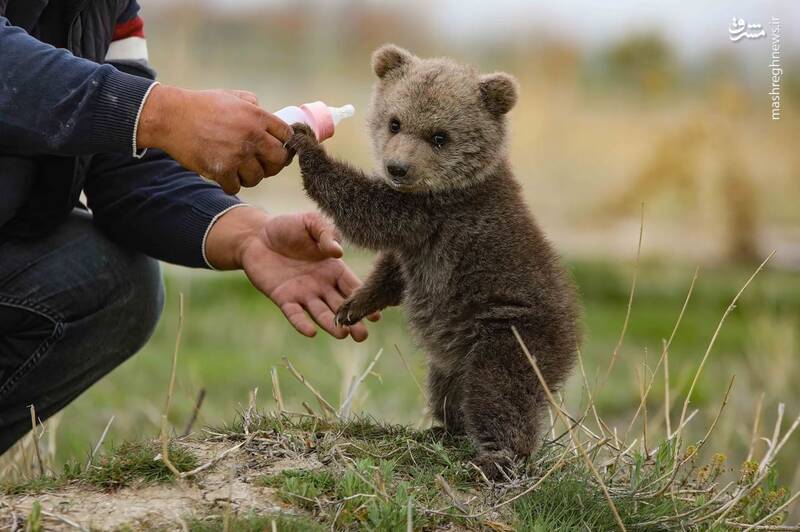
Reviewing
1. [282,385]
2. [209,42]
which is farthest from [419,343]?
[209,42]

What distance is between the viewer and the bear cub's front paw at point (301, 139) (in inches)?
172

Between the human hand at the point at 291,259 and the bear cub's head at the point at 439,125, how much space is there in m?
0.46

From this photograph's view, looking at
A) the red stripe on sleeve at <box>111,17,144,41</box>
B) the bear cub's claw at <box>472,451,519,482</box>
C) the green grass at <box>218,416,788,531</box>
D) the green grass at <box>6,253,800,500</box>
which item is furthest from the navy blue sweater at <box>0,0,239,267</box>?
the green grass at <box>6,253,800,500</box>

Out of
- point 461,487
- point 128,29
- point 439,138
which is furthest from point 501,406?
point 128,29

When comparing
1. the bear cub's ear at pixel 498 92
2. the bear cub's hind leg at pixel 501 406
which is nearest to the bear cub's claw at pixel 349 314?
the bear cub's hind leg at pixel 501 406

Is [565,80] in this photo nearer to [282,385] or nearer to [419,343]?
[282,385]

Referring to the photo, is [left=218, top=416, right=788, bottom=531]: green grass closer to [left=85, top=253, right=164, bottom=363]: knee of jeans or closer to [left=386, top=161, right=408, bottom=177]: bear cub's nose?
[left=386, top=161, right=408, bottom=177]: bear cub's nose

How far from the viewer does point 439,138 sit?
4578mm

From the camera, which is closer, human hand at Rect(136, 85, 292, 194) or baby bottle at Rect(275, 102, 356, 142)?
human hand at Rect(136, 85, 292, 194)

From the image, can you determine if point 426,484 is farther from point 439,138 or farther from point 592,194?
point 592,194

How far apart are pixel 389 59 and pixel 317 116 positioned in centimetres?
53

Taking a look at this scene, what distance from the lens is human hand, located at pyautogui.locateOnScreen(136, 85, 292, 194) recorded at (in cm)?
386

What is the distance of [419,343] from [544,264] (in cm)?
66

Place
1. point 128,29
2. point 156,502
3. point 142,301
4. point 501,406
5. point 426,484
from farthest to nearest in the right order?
point 142,301 → point 128,29 → point 501,406 → point 426,484 → point 156,502
